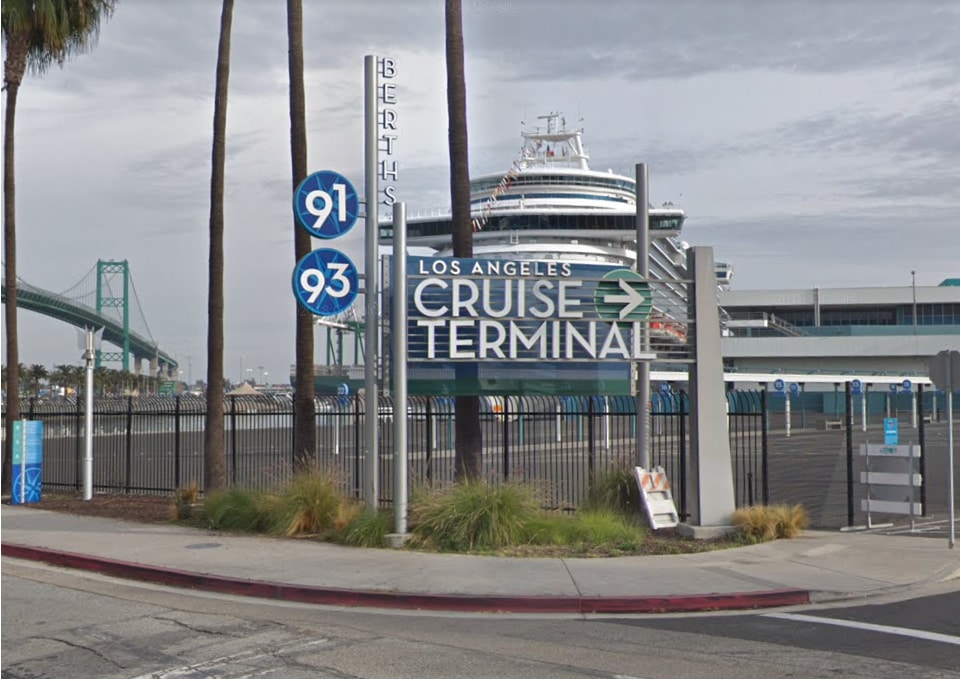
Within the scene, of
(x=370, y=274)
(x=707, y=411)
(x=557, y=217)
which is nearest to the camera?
(x=370, y=274)

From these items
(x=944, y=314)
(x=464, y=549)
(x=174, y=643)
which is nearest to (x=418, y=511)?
(x=464, y=549)

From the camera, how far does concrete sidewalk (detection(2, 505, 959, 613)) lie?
10719 mm

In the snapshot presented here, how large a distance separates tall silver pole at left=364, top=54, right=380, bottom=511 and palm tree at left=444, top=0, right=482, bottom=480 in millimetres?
1829

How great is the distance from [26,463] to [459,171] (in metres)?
10.9

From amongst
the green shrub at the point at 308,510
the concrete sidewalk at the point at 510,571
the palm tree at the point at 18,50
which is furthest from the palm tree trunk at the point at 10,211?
the green shrub at the point at 308,510

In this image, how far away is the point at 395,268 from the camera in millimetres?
14492

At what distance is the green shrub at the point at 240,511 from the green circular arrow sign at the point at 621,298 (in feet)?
18.6

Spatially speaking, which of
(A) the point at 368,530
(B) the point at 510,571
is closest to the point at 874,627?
(B) the point at 510,571

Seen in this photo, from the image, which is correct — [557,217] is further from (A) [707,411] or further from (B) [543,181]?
(A) [707,411]

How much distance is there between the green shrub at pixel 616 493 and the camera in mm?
15609

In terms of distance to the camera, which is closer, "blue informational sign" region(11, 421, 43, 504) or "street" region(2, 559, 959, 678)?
"street" region(2, 559, 959, 678)

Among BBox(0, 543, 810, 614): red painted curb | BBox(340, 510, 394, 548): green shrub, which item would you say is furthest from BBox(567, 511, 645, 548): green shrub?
BBox(0, 543, 810, 614): red painted curb

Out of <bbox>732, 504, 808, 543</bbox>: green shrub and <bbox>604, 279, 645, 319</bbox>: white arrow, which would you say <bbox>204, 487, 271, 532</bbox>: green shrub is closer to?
<bbox>604, 279, 645, 319</bbox>: white arrow

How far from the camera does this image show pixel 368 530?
14.3m
